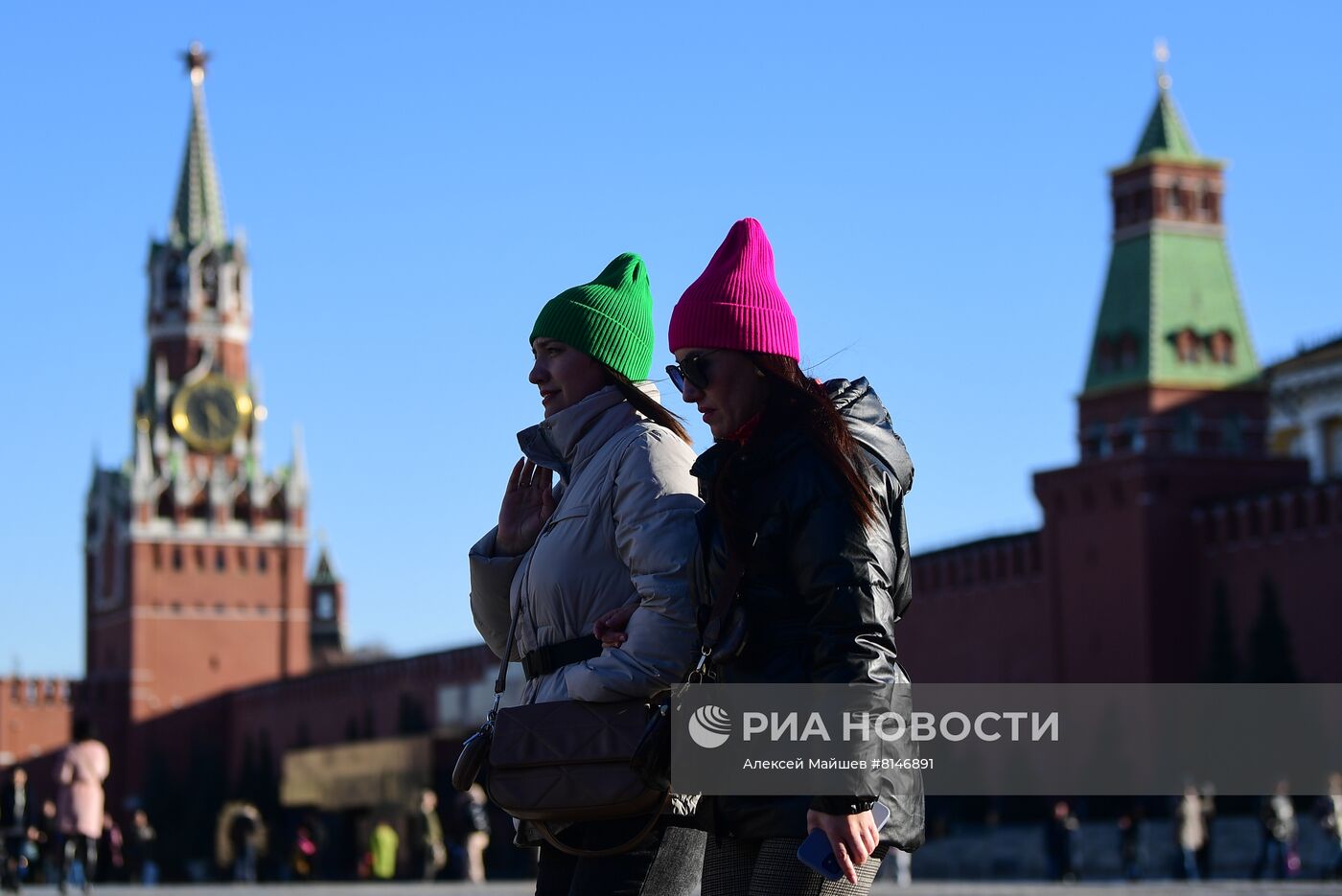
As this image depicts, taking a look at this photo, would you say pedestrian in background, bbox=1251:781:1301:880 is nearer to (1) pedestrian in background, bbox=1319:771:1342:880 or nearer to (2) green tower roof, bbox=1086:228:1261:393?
(1) pedestrian in background, bbox=1319:771:1342:880

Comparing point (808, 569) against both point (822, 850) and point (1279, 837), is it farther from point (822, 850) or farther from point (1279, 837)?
point (1279, 837)

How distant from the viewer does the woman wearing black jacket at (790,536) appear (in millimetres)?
3727

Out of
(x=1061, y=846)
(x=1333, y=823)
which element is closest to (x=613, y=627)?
(x=1333, y=823)

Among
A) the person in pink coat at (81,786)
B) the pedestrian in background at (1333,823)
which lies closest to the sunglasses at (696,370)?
the person in pink coat at (81,786)

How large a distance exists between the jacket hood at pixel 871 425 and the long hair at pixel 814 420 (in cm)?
3

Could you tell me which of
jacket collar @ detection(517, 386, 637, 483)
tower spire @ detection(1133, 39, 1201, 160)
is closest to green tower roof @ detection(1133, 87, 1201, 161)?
tower spire @ detection(1133, 39, 1201, 160)

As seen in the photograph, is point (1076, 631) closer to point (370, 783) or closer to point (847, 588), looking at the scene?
point (370, 783)

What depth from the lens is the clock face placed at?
245ft

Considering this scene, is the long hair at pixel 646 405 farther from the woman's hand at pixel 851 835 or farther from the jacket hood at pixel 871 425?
the woman's hand at pixel 851 835

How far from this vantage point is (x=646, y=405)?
4699 millimetres

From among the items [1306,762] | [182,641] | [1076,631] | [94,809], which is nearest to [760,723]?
[94,809]

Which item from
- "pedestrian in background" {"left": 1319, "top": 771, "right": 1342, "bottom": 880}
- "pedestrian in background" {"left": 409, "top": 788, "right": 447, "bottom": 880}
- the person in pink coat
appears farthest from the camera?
"pedestrian in background" {"left": 409, "top": 788, "right": 447, "bottom": 880}

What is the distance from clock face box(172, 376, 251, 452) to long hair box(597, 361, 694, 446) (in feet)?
233

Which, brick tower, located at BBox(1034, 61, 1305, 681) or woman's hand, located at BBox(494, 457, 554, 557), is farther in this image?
brick tower, located at BBox(1034, 61, 1305, 681)
